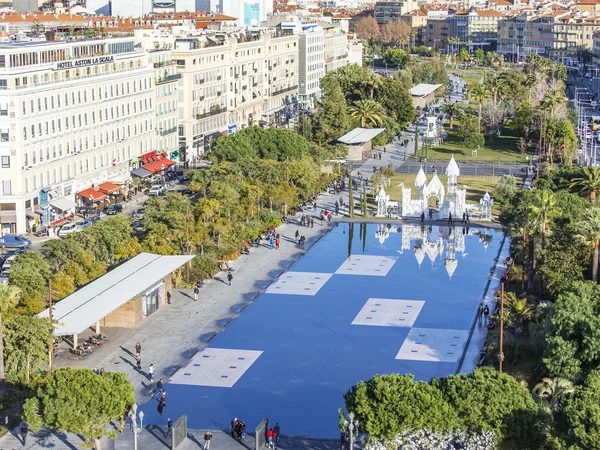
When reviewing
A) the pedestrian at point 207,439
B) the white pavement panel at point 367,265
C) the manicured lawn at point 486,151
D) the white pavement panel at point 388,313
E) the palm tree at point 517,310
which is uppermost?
the palm tree at point 517,310

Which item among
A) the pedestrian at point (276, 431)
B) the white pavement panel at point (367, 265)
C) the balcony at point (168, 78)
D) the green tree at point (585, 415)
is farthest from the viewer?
the balcony at point (168, 78)

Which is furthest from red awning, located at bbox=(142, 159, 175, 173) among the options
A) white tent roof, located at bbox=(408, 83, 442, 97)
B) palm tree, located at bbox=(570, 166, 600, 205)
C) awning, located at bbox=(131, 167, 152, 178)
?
white tent roof, located at bbox=(408, 83, 442, 97)

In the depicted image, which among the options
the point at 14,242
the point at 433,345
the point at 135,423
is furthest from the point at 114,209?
the point at 135,423

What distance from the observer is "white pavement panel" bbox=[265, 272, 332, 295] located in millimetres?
72938

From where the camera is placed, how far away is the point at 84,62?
92438 mm

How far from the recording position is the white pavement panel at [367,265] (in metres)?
78.0

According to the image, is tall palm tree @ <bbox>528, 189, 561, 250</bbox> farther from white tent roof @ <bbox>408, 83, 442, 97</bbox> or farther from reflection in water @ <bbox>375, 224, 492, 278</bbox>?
white tent roof @ <bbox>408, 83, 442, 97</bbox>

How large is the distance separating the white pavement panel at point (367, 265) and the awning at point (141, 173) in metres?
26.3

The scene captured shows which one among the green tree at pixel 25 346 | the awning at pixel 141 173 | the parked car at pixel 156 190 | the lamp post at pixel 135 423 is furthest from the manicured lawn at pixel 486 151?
the lamp post at pixel 135 423

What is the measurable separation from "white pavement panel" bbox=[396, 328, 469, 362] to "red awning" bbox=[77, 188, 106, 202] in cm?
3506

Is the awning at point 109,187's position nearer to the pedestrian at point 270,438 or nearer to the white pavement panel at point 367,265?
the white pavement panel at point 367,265

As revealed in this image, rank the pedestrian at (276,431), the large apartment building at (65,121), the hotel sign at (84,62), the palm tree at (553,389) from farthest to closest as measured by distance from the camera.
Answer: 1. the hotel sign at (84,62)
2. the large apartment building at (65,121)
3. the pedestrian at (276,431)
4. the palm tree at (553,389)

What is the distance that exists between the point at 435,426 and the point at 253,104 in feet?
316

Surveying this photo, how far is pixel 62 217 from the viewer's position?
87625 millimetres
